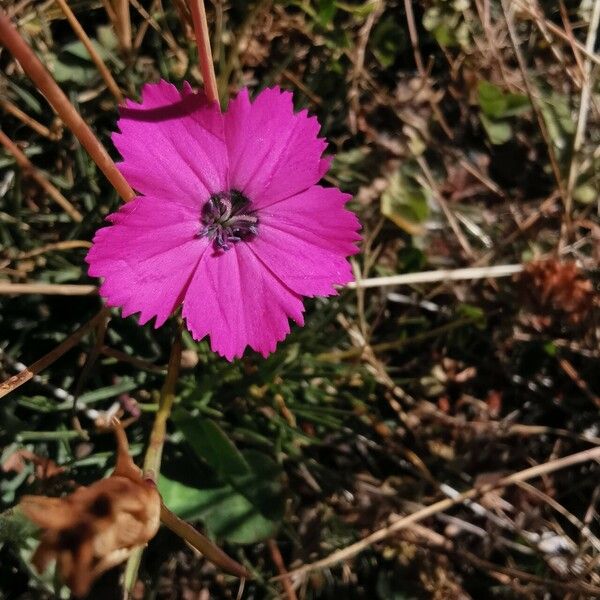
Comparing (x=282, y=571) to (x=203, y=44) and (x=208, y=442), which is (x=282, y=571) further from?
(x=203, y=44)

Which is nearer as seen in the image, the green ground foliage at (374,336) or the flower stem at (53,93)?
the flower stem at (53,93)

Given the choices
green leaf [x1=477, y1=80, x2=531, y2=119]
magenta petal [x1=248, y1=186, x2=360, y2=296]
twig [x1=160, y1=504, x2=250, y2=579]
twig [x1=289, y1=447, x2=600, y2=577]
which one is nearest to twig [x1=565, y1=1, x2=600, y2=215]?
green leaf [x1=477, y1=80, x2=531, y2=119]

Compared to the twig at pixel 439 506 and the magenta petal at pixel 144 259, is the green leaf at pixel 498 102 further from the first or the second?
the magenta petal at pixel 144 259

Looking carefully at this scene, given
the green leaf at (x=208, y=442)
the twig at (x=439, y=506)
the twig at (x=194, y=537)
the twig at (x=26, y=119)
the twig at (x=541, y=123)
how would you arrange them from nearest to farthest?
the twig at (x=194, y=537) < the green leaf at (x=208, y=442) < the twig at (x=26, y=119) < the twig at (x=439, y=506) < the twig at (x=541, y=123)

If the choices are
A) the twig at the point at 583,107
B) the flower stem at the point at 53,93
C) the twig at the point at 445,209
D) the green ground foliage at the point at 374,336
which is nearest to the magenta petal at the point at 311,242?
the flower stem at the point at 53,93

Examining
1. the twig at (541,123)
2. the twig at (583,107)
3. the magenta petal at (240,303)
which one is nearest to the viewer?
the magenta petal at (240,303)

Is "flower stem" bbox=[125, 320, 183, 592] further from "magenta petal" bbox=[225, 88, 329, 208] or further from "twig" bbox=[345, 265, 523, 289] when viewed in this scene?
"twig" bbox=[345, 265, 523, 289]

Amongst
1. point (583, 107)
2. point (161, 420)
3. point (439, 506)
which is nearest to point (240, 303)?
point (161, 420)
